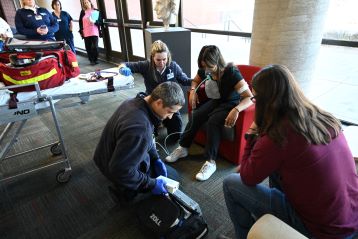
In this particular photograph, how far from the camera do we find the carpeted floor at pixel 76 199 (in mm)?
1589

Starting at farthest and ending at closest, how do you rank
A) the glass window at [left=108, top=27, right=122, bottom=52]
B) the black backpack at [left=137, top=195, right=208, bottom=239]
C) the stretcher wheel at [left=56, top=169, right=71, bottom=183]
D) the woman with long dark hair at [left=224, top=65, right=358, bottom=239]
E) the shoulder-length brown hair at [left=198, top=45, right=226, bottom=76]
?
1. the glass window at [left=108, top=27, right=122, bottom=52]
2. the stretcher wheel at [left=56, top=169, right=71, bottom=183]
3. the shoulder-length brown hair at [left=198, top=45, right=226, bottom=76]
4. the black backpack at [left=137, top=195, right=208, bottom=239]
5. the woman with long dark hair at [left=224, top=65, right=358, bottom=239]

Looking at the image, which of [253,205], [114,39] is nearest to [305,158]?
[253,205]

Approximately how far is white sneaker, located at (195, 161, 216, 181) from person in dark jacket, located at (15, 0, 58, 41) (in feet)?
10.5

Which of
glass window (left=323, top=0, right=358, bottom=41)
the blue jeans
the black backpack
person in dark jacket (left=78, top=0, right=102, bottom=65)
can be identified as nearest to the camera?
the blue jeans

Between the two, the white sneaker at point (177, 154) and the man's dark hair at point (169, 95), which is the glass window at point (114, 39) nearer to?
the white sneaker at point (177, 154)

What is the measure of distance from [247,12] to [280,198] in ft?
9.10

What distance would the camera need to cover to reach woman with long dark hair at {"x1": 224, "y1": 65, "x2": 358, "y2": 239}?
88cm

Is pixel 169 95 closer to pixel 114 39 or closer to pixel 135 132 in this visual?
pixel 135 132

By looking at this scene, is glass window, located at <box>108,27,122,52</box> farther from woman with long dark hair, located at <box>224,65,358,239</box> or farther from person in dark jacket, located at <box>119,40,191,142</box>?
woman with long dark hair, located at <box>224,65,358,239</box>

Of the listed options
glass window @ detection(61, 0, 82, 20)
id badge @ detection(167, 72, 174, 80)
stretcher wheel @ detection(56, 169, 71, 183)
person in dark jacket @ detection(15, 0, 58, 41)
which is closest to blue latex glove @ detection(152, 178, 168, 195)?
stretcher wheel @ detection(56, 169, 71, 183)

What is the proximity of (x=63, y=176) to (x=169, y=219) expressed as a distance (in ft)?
3.61

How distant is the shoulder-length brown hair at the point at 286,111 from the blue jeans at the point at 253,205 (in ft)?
1.11

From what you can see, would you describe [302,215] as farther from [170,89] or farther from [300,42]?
[300,42]

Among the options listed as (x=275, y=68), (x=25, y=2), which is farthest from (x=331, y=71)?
(x=25, y=2)
